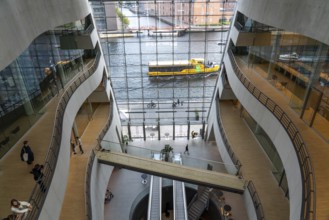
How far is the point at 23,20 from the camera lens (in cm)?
768

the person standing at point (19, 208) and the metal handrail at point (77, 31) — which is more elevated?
the metal handrail at point (77, 31)

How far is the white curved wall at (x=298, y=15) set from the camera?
6715 mm

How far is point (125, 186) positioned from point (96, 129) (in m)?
4.34

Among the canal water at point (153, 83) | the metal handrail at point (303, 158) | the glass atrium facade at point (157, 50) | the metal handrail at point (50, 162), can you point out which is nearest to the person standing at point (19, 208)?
the metal handrail at point (50, 162)

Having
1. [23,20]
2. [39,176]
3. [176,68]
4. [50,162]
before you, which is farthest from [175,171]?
[176,68]

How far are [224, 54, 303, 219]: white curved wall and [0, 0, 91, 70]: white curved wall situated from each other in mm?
8406

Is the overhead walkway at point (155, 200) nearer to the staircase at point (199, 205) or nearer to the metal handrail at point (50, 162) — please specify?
the staircase at point (199, 205)

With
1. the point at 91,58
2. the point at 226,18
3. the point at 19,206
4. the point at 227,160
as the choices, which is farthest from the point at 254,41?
the point at 19,206

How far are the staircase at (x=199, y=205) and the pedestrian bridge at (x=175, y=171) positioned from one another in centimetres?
437

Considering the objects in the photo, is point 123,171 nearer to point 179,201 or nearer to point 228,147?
point 179,201

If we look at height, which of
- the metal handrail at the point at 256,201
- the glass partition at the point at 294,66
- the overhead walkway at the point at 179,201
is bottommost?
the overhead walkway at the point at 179,201

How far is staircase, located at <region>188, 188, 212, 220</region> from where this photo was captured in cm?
1560

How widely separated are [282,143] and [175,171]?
5332 millimetres

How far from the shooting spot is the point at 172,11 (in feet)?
60.7
